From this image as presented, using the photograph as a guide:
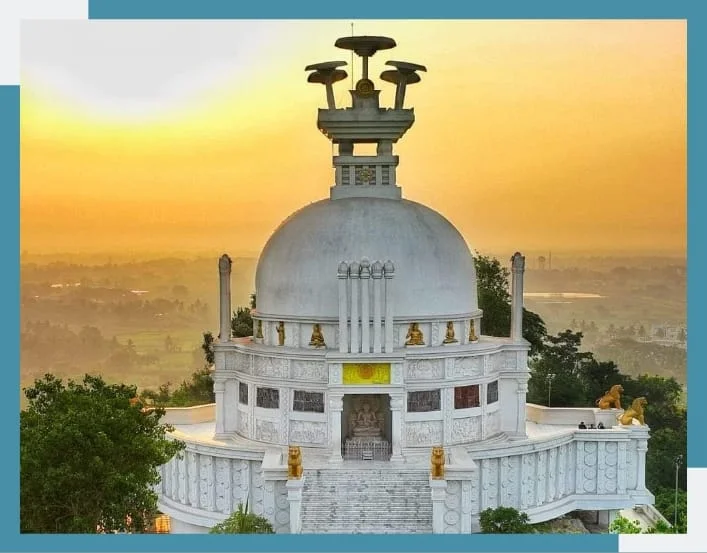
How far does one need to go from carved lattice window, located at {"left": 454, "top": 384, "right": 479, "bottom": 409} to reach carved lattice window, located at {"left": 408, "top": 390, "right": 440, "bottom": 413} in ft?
2.18

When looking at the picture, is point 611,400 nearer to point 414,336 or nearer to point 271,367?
point 414,336

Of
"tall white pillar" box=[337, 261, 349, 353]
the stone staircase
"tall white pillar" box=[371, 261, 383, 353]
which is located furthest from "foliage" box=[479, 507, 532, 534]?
"tall white pillar" box=[337, 261, 349, 353]

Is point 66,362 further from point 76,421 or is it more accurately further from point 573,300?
point 573,300

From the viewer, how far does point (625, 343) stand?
112 ft

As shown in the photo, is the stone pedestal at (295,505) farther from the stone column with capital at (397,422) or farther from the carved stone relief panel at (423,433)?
the carved stone relief panel at (423,433)

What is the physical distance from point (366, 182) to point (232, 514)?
35.6 ft

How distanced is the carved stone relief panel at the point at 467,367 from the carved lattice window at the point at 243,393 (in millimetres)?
6026

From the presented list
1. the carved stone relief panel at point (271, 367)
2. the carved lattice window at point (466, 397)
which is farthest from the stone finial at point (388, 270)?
the carved lattice window at point (466, 397)

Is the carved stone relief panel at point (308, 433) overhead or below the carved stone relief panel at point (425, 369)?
below

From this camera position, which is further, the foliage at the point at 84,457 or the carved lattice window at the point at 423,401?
the carved lattice window at the point at 423,401

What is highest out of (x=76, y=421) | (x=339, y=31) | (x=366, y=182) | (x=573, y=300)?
(x=339, y=31)

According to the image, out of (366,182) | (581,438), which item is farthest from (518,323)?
(366,182)

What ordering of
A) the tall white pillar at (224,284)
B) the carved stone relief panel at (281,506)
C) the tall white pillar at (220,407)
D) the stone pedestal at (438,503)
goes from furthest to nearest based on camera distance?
the tall white pillar at (220,407), the tall white pillar at (224,284), the carved stone relief panel at (281,506), the stone pedestal at (438,503)

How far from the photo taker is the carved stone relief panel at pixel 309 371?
29406 mm
